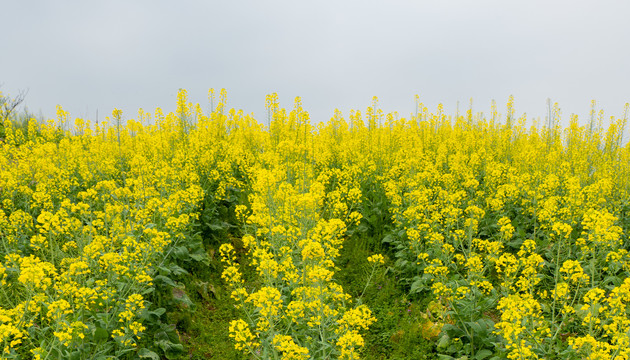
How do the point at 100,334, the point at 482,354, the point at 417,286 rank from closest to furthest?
1. the point at 100,334
2. the point at 482,354
3. the point at 417,286

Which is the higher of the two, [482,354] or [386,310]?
[386,310]

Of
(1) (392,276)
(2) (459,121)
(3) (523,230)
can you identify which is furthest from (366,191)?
(2) (459,121)

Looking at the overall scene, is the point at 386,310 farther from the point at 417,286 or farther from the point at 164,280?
the point at 164,280

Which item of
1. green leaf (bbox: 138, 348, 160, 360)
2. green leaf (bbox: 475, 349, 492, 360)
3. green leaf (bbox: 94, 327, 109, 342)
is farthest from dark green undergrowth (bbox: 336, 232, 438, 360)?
green leaf (bbox: 94, 327, 109, 342)

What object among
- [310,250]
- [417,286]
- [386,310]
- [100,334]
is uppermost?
[310,250]

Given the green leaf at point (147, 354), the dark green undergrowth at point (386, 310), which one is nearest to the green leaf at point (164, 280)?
the green leaf at point (147, 354)

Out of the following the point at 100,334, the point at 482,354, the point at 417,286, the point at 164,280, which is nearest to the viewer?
the point at 100,334

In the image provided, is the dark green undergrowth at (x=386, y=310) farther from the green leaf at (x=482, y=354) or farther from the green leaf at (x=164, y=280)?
the green leaf at (x=164, y=280)

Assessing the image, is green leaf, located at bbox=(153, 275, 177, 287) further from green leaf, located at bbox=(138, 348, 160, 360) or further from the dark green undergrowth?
the dark green undergrowth

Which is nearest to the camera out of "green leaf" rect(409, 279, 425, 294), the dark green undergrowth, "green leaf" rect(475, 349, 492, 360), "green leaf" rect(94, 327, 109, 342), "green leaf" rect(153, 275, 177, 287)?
"green leaf" rect(94, 327, 109, 342)

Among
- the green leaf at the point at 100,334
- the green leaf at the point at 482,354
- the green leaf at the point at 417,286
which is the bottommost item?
the green leaf at the point at 482,354

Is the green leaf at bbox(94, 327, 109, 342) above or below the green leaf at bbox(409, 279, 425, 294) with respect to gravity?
below

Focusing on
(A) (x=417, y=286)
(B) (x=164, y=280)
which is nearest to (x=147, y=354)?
(B) (x=164, y=280)

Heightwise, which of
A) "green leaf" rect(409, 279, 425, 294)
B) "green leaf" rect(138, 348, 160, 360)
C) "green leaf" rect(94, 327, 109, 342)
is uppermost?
"green leaf" rect(409, 279, 425, 294)
